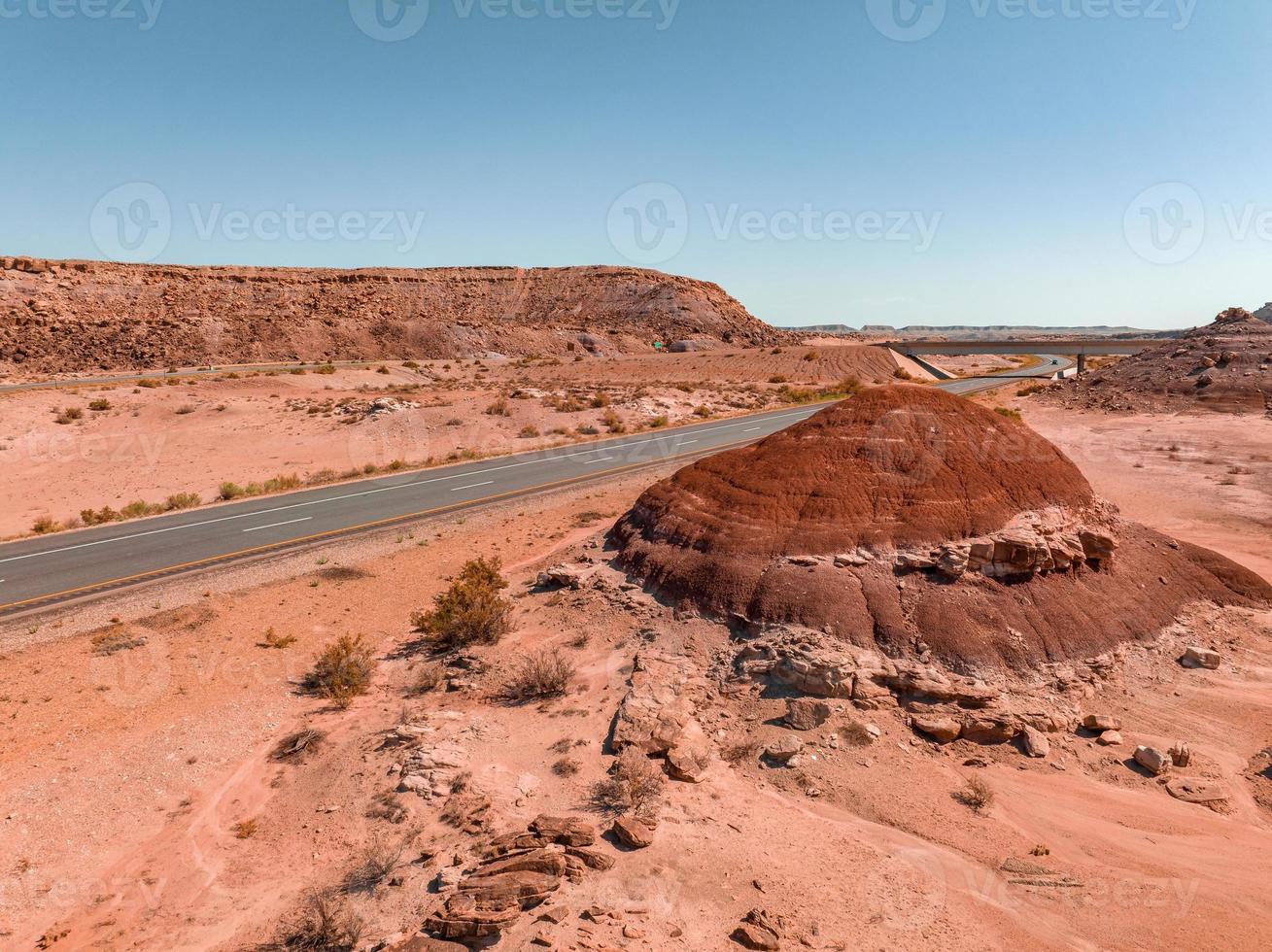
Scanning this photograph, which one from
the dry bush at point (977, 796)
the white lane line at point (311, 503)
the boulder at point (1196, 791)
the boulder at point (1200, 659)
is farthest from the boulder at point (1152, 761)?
the white lane line at point (311, 503)

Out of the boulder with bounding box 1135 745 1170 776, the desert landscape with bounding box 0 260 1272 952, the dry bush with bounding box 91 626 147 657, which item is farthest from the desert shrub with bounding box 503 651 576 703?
the boulder with bounding box 1135 745 1170 776

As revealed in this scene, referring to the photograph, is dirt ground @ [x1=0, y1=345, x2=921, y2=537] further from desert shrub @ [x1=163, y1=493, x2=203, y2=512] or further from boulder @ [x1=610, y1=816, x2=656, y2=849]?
boulder @ [x1=610, y1=816, x2=656, y2=849]

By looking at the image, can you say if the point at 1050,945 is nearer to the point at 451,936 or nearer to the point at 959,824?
the point at 959,824

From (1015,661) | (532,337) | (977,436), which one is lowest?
(1015,661)

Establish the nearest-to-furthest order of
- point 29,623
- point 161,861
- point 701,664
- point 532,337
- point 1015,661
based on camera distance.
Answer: point 161,861
point 1015,661
point 701,664
point 29,623
point 532,337

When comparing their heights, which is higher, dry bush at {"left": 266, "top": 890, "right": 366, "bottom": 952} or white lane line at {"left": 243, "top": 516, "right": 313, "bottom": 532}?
white lane line at {"left": 243, "top": 516, "right": 313, "bottom": 532}

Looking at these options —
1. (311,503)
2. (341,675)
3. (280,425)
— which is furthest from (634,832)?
(280,425)

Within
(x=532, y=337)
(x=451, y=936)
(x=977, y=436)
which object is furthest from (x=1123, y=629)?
(x=532, y=337)
